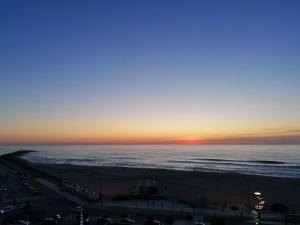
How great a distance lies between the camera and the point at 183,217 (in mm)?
35531

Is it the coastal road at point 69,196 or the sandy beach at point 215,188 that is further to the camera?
the sandy beach at point 215,188

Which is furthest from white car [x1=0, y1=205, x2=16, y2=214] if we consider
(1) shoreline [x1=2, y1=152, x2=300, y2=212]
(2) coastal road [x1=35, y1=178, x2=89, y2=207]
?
(1) shoreline [x1=2, y1=152, x2=300, y2=212]

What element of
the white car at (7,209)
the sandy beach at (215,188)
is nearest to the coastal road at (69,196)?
the sandy beach at (215,188)

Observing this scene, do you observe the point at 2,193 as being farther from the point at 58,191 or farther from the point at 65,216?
the point at 65,216

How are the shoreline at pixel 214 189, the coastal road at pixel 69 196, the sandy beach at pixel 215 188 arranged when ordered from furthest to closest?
the sandy beach at pixel 215 188 < the shoreline at pixel 214 189 < the coastal road at pixel 69 196

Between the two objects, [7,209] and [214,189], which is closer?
[7,209]

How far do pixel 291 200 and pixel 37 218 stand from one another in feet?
106

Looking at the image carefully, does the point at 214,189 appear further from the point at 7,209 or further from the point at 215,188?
the point at 7,209

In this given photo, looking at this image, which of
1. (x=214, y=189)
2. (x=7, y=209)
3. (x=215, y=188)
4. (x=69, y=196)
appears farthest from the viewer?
(x=215, y=188)

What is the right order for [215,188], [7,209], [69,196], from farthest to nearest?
[215,188] → [69,196] → [7,209]

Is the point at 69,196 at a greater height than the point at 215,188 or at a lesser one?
greater

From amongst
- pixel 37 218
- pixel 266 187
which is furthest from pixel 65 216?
pixel 266 187

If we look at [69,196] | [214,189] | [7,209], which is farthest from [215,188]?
[7,209]

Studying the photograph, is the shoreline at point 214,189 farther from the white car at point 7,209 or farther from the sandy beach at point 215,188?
the white car at point 7,209
